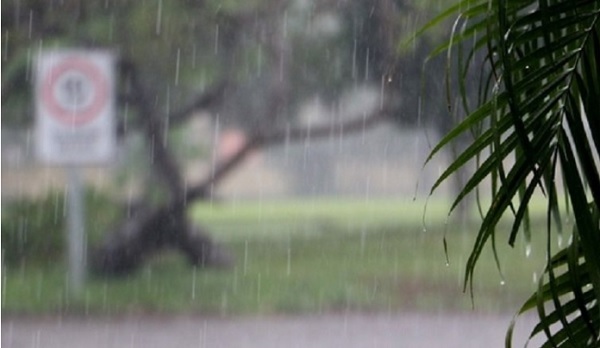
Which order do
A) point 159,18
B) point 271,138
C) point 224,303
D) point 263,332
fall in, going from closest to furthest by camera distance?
point 263,332 → point 224,303 → point 159,18 → point 271,138

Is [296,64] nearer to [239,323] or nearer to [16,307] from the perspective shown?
[239,323]

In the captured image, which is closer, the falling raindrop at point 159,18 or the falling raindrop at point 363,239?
the falling raindrop at point 159,18

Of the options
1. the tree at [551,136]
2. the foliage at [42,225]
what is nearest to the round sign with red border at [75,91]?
the foliage at [42,225]

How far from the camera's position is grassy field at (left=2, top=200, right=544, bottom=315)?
3314 mm

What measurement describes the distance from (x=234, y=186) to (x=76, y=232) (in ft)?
1.77

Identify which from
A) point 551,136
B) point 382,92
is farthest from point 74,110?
point 551,136

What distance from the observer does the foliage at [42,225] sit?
11.4ft

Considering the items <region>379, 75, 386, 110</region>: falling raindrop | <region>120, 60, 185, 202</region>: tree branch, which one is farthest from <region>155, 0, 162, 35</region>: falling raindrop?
<region>379, 75, 386, 110</region>: falling raindrop

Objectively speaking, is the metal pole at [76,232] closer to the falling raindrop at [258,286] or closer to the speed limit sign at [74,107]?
the speed limit sign at [74,107]

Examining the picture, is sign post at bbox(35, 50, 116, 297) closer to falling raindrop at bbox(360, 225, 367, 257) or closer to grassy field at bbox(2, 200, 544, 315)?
grassy field at bbox(2, 200, 544, 315)

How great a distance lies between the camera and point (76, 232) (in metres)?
3.56

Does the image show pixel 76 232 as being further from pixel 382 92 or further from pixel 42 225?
pixel 382 92

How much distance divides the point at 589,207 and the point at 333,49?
2.59 metres

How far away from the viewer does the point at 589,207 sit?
86cm
